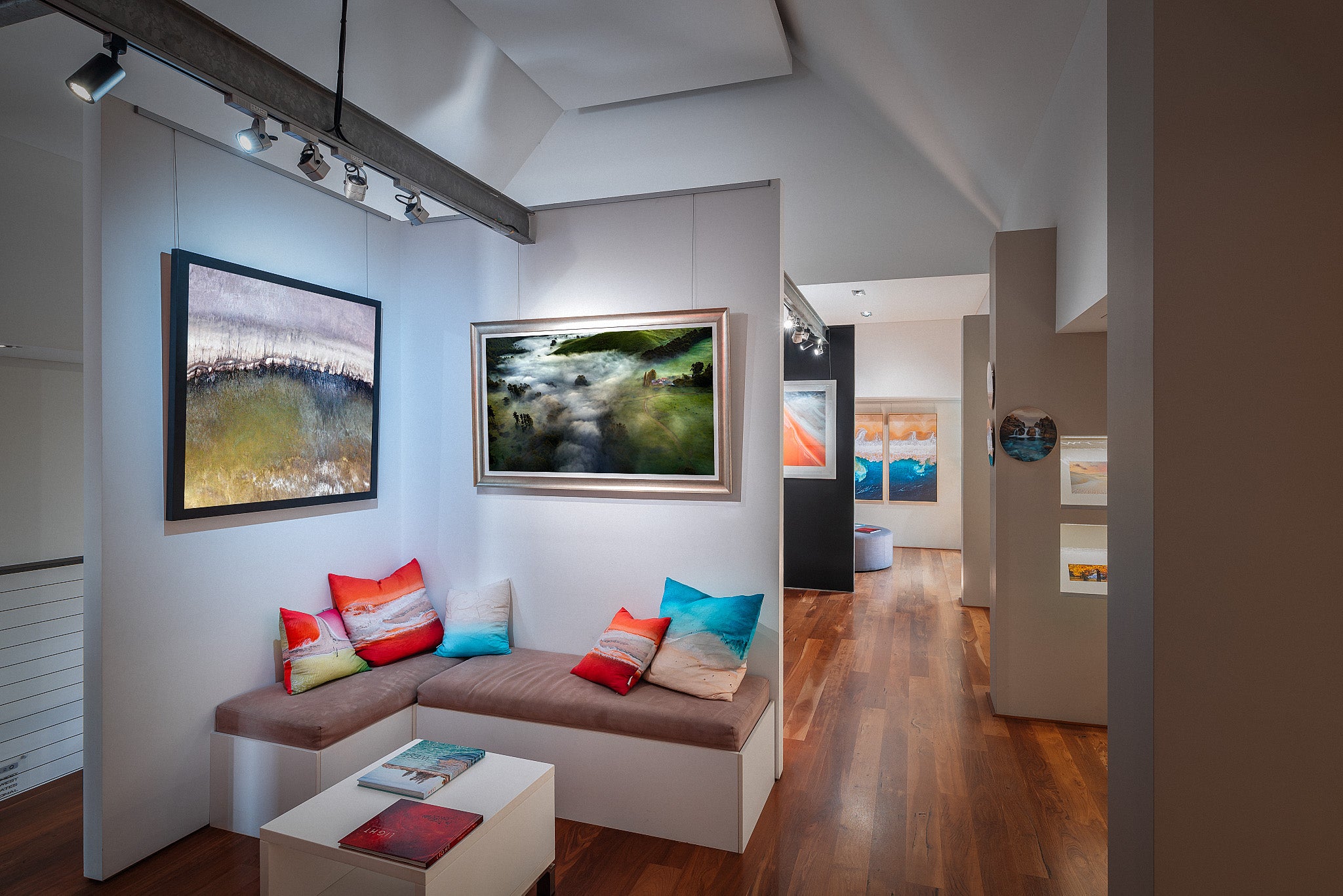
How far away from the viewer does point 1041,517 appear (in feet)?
13.0

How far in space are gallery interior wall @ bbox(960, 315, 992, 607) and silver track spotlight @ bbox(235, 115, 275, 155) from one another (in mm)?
6224

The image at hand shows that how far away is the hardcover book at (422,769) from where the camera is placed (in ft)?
7.64

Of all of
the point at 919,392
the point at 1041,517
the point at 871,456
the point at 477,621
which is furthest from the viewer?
the point at 871,456

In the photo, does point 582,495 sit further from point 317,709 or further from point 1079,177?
point 1079,177

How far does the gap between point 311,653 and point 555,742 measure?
45.8 inches

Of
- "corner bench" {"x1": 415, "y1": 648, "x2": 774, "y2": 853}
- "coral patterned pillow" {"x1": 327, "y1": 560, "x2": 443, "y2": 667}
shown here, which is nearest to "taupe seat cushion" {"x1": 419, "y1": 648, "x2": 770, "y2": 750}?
"corner bench" {"x1": 415, "y1": 648, "x2": 774, "y2": 853}

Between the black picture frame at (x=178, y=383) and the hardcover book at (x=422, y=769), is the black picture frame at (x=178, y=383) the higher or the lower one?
the higher one

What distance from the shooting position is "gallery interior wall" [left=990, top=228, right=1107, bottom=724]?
3.88 m

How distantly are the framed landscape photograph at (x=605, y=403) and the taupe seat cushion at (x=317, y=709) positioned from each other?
1.14 metres

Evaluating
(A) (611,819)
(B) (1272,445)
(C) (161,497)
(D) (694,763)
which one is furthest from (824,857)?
(C) (161,497)

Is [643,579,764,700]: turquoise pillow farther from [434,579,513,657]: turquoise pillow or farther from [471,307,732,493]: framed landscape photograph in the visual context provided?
[434,579,513,657]: turquoise pillow

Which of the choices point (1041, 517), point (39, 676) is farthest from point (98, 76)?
point (1041, 517)

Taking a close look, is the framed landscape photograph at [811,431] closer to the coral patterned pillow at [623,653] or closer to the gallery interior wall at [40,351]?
the coral patterned pillow at [623,653]

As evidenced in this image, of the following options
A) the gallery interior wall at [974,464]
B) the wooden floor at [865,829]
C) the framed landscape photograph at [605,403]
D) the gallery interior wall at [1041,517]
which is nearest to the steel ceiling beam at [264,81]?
the framed landscape photograph at [605,403]
